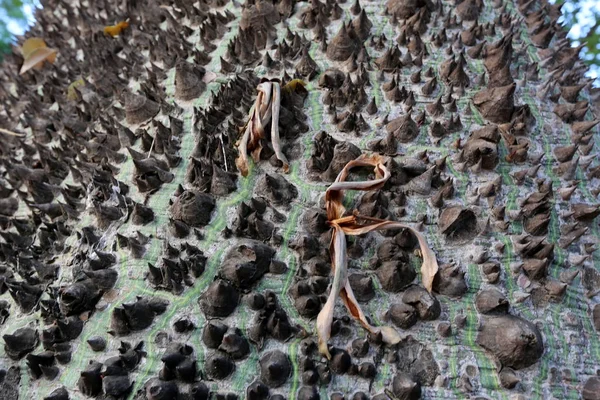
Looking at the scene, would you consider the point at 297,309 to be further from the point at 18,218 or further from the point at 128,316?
the point at 18,218

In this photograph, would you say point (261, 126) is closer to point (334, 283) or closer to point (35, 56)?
point (334, 283)

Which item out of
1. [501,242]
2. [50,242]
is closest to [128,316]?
[50,242]

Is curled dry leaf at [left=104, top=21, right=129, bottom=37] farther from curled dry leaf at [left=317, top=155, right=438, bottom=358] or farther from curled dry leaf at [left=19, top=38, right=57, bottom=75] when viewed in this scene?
curled dry leaf at [left=317, top=155, right=438, bottom=358]

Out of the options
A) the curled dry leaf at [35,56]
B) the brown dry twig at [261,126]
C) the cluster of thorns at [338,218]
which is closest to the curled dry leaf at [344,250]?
the cluster of thorns at [338,218]

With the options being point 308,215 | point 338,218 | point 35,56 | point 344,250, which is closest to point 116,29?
point 35,56

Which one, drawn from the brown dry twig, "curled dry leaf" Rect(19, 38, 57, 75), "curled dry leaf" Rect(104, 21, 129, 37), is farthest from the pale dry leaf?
"curled dry leaf" Rect(19, 38, 57, 75)

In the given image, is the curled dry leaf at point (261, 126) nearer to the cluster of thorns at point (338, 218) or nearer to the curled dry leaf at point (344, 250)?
the cluster of thorns at point (338, 218)

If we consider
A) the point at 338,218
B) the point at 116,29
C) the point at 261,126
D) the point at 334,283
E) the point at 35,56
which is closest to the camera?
the point at 334,283
